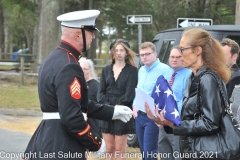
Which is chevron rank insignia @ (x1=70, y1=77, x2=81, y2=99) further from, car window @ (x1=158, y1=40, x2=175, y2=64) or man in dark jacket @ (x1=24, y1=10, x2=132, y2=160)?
car window @ (x1=158, y1=40, x2=175, y2=64)

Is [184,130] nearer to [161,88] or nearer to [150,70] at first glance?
[161,88]

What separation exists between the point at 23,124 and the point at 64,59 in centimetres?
786

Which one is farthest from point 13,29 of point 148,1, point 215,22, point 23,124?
point 23,124

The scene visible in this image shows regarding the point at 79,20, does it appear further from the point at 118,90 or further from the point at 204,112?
the point at 118,90

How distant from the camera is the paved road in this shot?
7746 mm

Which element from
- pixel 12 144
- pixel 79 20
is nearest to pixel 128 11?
pixel 12 144

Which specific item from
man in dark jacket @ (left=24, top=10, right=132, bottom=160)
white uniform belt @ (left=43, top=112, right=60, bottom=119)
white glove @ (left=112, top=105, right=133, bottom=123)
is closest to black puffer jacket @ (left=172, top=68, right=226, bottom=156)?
white glove @ (left=112, top=105, right=133, bottom=123)

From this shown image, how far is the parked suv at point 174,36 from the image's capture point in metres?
6.59

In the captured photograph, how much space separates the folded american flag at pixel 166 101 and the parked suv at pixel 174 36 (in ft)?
10.2

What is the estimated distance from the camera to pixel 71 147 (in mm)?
3520

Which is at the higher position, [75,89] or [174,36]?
[174,36]

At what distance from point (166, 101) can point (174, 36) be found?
404 centimetres

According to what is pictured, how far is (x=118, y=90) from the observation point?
259 inches

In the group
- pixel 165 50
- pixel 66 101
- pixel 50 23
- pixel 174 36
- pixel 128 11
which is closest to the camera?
pixel 66 101
